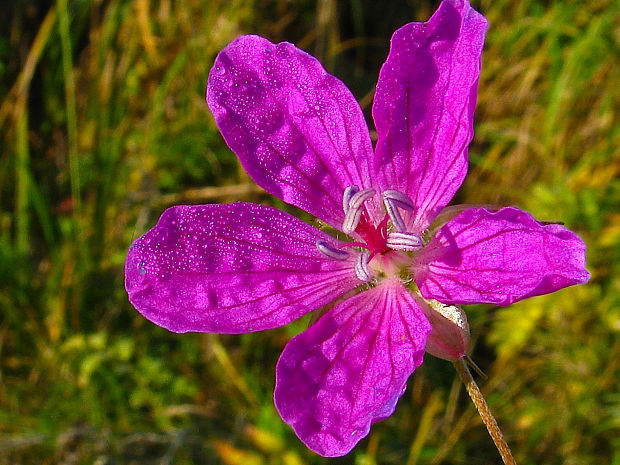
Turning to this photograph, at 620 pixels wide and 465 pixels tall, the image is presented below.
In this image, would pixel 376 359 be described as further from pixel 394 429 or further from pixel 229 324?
→ pixel 394 429

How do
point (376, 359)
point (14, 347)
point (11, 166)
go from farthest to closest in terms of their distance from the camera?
point (11, 166)
point (14, 347)
point (376, 359)

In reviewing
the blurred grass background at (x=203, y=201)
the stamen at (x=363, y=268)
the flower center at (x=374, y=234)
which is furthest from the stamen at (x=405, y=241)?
the blurred grass background at (x=203, y=201)

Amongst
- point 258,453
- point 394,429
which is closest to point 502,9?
point 394,429

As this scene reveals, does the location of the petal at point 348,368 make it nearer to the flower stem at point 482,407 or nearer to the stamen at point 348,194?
the flower stem at point 482,407

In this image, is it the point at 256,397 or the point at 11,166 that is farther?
the point at 11,166

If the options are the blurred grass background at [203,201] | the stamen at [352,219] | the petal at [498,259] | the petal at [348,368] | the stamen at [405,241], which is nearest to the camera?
the petal at [498,259]

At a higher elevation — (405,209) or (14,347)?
(405,209)

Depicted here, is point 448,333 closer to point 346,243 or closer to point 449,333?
point 449,333
